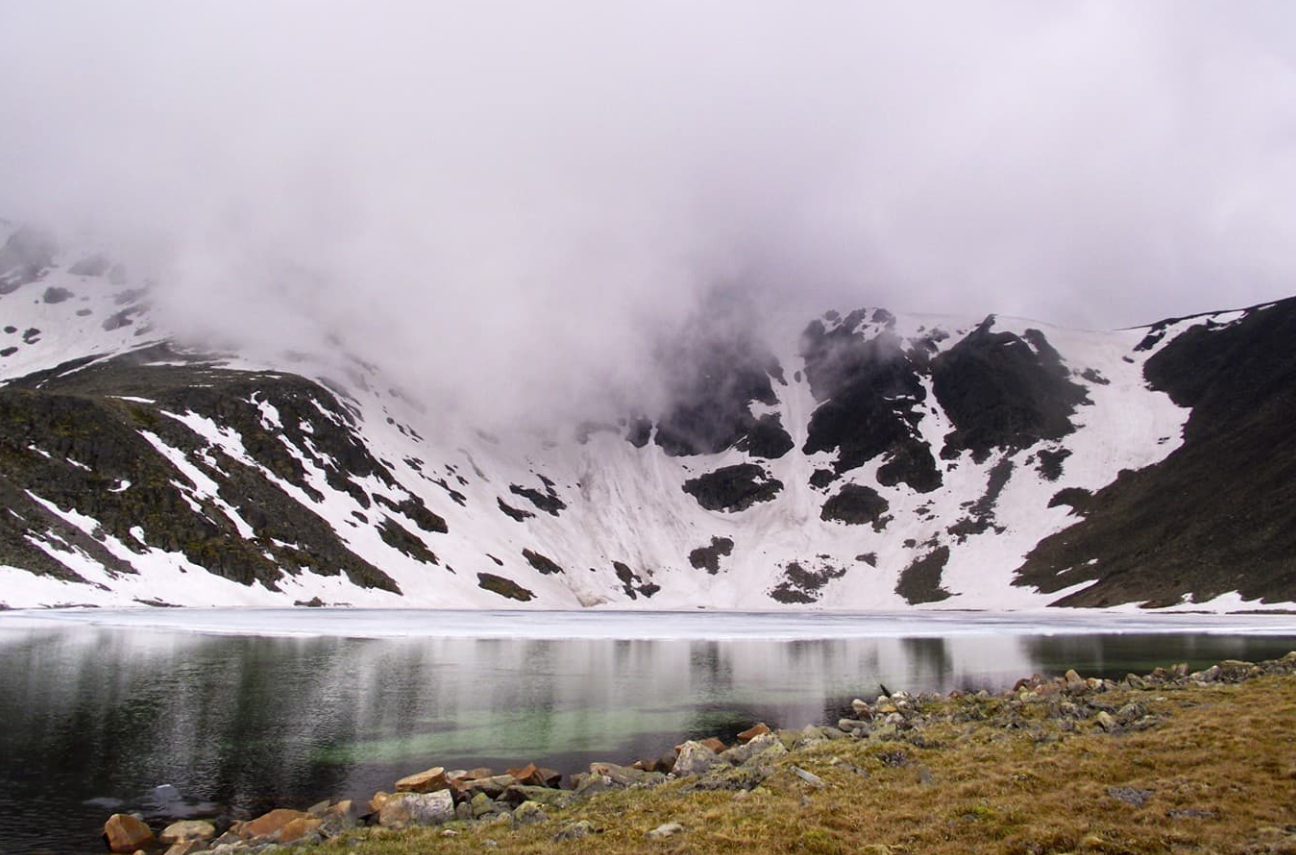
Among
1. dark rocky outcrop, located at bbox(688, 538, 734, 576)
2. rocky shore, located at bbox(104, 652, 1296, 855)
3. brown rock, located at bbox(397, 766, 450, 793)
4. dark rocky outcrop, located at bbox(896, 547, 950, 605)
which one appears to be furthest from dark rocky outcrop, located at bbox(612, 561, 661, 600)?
brown rock, located at bbox(397, 766, 450, 793)

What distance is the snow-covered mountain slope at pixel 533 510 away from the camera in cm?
9900

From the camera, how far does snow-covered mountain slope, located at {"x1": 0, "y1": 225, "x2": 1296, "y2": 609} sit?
9900 centimetres

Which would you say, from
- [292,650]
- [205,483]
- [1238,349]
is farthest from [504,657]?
[1238,349]

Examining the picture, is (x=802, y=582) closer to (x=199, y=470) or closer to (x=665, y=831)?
(x=199, y=470)

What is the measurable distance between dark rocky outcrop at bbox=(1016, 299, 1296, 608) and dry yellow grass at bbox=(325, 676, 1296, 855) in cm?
9895

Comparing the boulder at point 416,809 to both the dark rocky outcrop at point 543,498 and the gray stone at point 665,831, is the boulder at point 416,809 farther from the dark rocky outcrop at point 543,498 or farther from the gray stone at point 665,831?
the dark rocky outcrop at point 543,498

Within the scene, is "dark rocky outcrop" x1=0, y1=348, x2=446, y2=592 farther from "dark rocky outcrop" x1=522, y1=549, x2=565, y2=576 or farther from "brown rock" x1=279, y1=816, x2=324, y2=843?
"brown rock" x1=279, y1=816, x2=324, y2=843

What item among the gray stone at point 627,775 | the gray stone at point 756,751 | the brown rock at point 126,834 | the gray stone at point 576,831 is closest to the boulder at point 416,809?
the gray stone at point 576,831

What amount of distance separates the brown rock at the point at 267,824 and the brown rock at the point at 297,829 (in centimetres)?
37

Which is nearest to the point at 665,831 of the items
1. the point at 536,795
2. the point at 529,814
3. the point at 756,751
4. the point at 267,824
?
the point at 529,814

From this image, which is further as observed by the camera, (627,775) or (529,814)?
(627,775)

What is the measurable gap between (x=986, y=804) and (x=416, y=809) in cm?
1183

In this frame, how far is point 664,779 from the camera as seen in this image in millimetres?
20953

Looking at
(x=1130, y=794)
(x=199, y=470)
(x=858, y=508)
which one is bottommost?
(x=1130, y=794)
